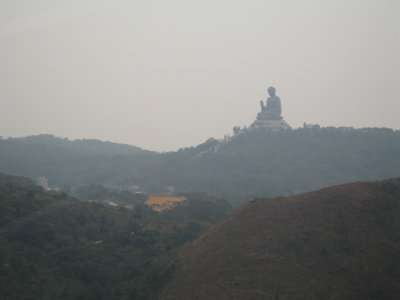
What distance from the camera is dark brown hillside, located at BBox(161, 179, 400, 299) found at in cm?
2500

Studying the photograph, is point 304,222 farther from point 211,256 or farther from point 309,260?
point 211,256

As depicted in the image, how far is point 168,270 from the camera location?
30.0 metres

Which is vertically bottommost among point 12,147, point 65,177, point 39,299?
point 39,299

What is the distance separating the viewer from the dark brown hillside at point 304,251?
25.0 meters

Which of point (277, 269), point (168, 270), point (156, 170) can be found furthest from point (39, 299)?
point (156, 170)

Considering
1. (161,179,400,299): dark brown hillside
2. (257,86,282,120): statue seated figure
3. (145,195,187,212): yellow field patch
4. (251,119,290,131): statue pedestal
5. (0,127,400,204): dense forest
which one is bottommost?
(161,179,400,299): dark brown hillside

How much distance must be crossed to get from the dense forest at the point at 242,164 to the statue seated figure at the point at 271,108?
3912 millimetres

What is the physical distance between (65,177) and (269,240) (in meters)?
77.5

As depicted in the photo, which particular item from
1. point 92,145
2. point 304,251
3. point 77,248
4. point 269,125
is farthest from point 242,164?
point 92,145

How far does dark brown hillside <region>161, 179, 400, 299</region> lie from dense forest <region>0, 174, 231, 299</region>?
3271mm

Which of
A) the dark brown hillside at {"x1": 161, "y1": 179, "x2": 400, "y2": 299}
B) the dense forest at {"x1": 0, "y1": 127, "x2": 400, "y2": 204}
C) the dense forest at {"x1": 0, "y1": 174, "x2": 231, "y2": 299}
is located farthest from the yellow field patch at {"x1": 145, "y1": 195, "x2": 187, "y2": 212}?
the dark brown hillside at {"x1": 161, "y1": 179, "x2": 400, "y2": 299}

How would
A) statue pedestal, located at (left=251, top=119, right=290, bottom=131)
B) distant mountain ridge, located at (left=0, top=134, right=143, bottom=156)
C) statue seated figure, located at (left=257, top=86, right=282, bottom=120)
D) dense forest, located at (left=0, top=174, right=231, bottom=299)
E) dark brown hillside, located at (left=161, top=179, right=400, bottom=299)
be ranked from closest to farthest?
dark brown hillside, located at (left=161, top=179, right=400, bottom=299), dense forest, located at (left=0, top=174, right=231, bottom=299), statue seated figure, located at (left=257, top=86, right=282, bottom=120), statue pedestal, located at (left=251, top=119, right=290, bottom=131), distant mountain ridge, located at (left=0, top=134, right=143, bottom=156)

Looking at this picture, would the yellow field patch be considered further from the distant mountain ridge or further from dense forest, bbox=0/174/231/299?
the distant mountain ridge

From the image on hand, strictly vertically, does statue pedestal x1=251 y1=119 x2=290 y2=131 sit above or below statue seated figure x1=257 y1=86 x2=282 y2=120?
below
